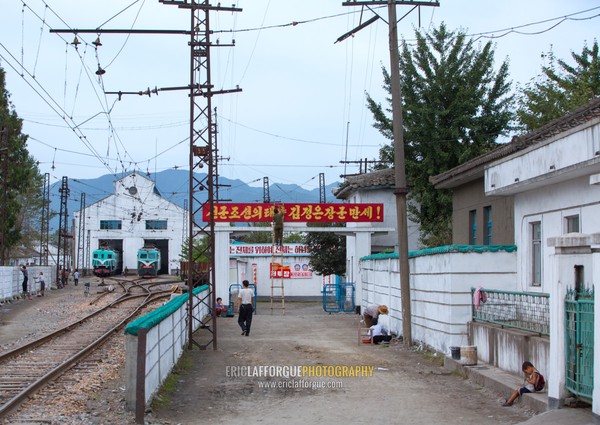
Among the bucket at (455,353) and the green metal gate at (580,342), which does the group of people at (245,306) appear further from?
the green metal gate at (580,342)

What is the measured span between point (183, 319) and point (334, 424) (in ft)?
30.4

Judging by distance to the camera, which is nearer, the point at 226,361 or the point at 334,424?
the point at 334,424

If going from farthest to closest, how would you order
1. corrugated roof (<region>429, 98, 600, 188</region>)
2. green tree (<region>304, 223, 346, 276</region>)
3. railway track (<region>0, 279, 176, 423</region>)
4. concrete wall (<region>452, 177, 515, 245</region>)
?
green tree (<region>304, 223, 346, 276</region>) < concrete wall (<region>452, 177, 515, 245</region>) < corrugated roof (<region>429, 98, 600, 188</region>) < railway track (<region>0, 279, 176, 423</region>)

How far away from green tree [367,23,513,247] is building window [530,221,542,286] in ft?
52.0

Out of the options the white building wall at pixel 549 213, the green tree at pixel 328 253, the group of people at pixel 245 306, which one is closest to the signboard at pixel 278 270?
the green tree at pixel 328 253

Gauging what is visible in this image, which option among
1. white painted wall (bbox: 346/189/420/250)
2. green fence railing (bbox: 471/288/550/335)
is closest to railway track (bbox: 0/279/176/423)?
green fence railing (bbox: 471/288/550/335)

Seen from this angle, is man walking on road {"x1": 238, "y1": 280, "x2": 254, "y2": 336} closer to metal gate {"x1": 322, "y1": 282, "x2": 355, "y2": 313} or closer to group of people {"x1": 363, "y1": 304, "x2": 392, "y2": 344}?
group of people {"x1": 363, "y1": 304, "x2": 392, "y2": 344}

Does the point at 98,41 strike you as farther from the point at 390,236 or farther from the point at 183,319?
the point at 390,236

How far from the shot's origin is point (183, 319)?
19359mm

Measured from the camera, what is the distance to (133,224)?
9150cm

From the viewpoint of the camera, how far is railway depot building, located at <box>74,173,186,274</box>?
9106 cm

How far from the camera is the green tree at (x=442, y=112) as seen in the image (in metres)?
33.0

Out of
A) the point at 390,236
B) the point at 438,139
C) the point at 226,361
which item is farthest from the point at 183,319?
the point at 390,236

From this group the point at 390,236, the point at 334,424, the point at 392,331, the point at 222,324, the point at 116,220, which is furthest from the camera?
the point at 116,220
